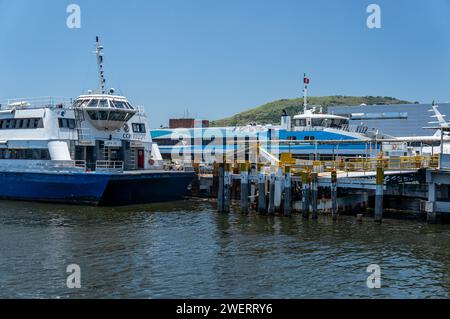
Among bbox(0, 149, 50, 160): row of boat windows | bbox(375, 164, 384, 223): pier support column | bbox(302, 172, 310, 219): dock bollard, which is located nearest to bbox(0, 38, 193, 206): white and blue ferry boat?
bbox(0, 149, 50, 160): row of boat windows

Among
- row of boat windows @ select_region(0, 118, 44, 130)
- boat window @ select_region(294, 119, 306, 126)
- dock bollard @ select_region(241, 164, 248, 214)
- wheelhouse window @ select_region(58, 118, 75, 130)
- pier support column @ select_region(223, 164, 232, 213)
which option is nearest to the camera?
dock bollard @ select_region(241, 164, 248, 214)

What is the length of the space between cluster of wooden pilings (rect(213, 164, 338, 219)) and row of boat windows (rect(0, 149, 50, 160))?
13770 millimetres

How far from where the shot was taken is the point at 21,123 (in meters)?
41.0

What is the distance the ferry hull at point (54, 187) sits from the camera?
1416 inches

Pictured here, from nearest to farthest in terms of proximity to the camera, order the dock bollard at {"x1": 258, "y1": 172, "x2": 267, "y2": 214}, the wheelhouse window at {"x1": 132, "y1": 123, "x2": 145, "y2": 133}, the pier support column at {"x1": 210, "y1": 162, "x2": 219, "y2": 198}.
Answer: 1. the dock bollard at {"x1": 258, "y1": 172, "x2": 267, "y2": 214}
2. the wheelhouse window at {"x1": 132, "y1": 123, "x2": 145, "y2": 133}
3. the pier support column at {"x1": 210, "y1": 162, "x2": 219, "y2": 198}

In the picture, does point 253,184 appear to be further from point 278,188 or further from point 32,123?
point 32,123

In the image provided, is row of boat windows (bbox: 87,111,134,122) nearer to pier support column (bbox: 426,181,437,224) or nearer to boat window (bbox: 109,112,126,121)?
boat window (bbox: 109,112,126,121)

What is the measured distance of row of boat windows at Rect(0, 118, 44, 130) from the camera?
3959 centimetres

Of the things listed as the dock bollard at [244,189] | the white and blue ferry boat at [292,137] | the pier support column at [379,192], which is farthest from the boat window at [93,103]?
the pier support column at [379,192]

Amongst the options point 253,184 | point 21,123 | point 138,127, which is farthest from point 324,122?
point 21,123

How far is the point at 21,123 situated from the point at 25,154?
2.60 meters

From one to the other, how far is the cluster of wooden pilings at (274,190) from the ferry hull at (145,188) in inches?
207
